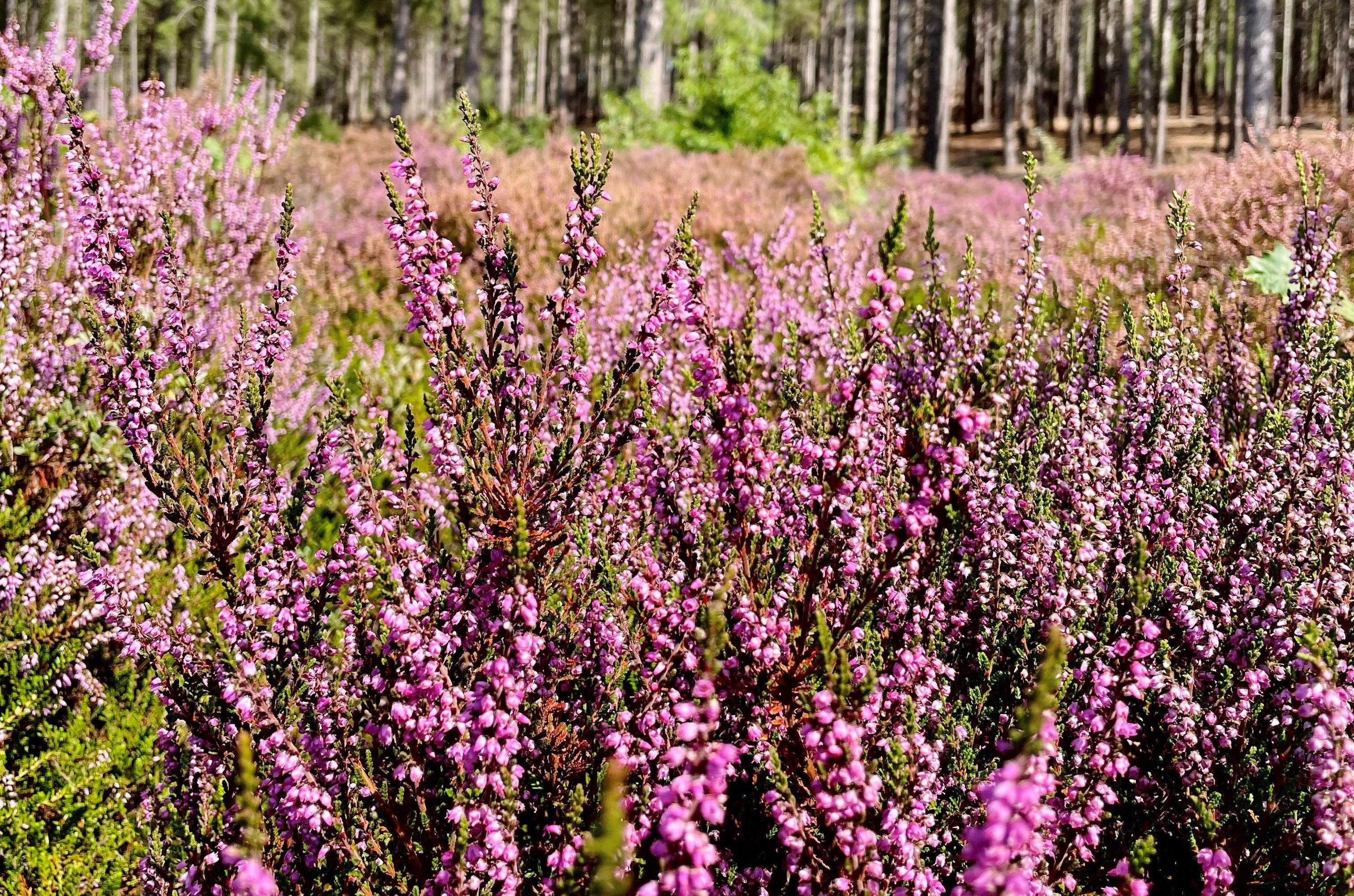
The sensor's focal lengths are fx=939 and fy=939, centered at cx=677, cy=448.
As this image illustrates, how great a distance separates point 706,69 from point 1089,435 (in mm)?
15129

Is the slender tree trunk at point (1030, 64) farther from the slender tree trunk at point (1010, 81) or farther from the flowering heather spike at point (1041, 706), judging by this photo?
the flowering heather spike at point (1041, 706)

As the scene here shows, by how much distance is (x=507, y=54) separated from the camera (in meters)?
31.0

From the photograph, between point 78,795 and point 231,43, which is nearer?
point 78,795

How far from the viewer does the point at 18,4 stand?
38469mm

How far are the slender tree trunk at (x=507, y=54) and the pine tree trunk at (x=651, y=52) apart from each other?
11.1m

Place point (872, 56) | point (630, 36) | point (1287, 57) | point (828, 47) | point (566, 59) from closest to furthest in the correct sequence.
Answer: point (872, 56), point (1287, 57), point (630, 36), point (566, 59), point (828, 47)

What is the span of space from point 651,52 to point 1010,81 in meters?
12.2

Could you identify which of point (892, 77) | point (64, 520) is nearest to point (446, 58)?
point (892, 77)

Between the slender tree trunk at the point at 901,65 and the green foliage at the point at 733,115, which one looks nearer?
the green foliage at the point at 733,115

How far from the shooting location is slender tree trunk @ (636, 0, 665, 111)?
1870 centimetres

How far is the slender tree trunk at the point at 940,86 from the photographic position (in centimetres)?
2173

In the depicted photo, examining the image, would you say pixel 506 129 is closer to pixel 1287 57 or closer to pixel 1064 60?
pixel 1064 60

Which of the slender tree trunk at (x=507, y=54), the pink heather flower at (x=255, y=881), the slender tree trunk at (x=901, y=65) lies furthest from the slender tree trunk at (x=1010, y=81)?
the pink heather flower at (x=255, y=881)

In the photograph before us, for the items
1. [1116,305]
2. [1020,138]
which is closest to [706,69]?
[1116,305]
